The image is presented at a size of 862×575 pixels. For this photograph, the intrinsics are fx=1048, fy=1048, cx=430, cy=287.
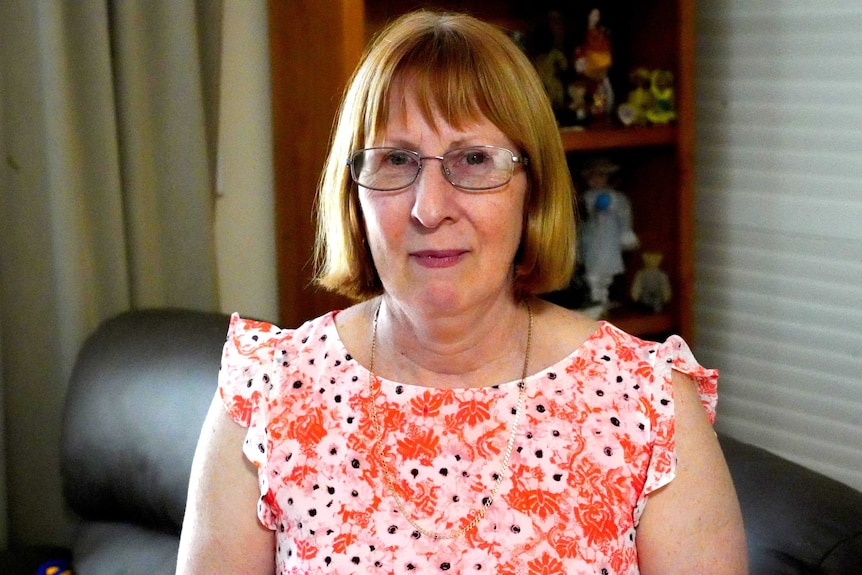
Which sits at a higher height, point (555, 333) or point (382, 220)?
point (382, 220)

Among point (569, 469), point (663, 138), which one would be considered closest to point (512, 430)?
point (569, 469)

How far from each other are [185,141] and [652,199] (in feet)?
3.74

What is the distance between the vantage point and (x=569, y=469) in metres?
1.29

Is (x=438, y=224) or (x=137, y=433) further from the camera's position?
(x=137, y=433)

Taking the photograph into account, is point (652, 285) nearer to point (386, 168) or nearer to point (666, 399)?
point (666, 399)

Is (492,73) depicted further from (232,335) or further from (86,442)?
(86,442)

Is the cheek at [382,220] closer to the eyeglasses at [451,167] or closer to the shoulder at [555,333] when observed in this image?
the eyeglasses at [451,167]

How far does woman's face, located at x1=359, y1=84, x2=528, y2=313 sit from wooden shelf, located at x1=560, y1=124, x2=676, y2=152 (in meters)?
0.95

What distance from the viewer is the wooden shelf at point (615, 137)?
89.2 inches

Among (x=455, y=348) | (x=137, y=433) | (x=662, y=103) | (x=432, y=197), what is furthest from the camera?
(x=662, y=103)

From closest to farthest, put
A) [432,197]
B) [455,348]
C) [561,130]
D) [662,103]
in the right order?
[432,197] → [455,348] → [561,130] → [662,103]

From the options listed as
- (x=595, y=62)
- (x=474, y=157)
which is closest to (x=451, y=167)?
(x=474, y=157)

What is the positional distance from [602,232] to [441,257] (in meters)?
1.29

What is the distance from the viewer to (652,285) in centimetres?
253
